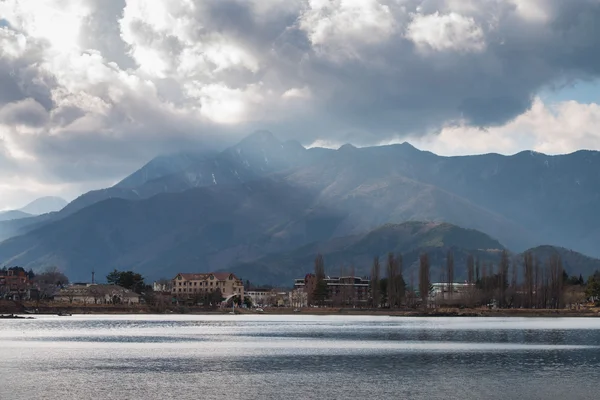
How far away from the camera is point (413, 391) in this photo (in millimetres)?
57094

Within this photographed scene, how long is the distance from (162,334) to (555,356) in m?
60.7

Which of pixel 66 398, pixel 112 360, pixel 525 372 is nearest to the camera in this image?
pixel 66 398

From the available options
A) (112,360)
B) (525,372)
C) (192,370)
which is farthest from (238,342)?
(525,372)

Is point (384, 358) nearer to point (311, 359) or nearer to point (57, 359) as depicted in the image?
point (311, 359)

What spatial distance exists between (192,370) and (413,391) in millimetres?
20461

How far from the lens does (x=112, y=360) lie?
258ft

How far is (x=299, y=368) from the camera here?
72.2 meters

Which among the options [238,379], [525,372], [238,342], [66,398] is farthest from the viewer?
[238,342]

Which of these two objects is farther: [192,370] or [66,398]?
[192,370]

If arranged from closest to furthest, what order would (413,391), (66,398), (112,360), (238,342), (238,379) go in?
(66,398), (413,391), (238,379), (112,360), (238,342)

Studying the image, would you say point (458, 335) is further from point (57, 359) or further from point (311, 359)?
point (57, 359)

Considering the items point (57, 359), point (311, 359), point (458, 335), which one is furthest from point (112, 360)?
point (458, 335)

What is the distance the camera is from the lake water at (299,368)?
185 feet

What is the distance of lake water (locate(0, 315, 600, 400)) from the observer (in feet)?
185
